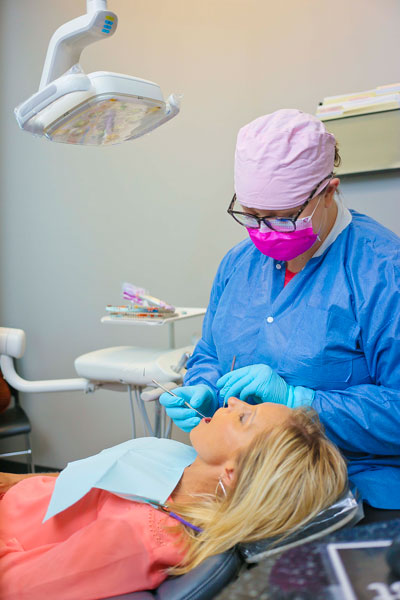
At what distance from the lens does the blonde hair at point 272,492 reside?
954 millimetres

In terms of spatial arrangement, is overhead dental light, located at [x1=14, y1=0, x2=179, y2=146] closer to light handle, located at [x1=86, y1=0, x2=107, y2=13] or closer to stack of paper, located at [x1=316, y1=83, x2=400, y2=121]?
light handle, located at [x1=86, y1=0, x2=107, y2=13]

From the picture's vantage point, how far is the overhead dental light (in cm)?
110

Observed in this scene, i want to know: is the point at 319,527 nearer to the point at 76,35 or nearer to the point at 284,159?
the point at 284,159

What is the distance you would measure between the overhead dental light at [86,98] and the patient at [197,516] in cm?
66

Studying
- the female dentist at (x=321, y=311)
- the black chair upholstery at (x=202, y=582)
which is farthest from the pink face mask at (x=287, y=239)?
the black chair upholstery at (x=202, y=582)

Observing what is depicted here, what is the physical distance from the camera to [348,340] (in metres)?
1.17

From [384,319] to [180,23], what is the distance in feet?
6.18

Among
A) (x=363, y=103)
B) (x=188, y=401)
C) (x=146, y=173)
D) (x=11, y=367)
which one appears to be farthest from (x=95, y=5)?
(x=11, y=367)

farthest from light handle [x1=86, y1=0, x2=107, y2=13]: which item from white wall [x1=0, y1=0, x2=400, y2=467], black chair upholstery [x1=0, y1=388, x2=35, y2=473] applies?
black chair upholstery [x1=0, y1=388, x2=35, y2=473]

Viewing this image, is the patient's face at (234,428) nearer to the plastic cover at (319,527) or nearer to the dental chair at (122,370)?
the plastic cover at (319,527)

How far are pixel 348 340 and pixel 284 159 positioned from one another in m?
0.40

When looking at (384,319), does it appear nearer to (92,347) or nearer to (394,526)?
(394,526)

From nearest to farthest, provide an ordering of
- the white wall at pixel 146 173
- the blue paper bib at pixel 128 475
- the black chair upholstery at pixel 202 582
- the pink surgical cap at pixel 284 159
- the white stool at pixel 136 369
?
1. the black chair upholstery at pixel 202 582
2. the blue paper bib at pixel 128 475
3. the pink surgical cap at pixel 284 159
4. the white stool at pixel 136 369
5. the white wall at pixel 146 173

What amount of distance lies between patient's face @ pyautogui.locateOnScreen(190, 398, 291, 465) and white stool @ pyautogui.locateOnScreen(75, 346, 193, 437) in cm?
73
